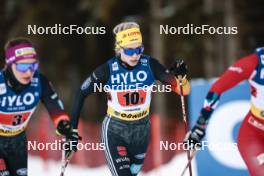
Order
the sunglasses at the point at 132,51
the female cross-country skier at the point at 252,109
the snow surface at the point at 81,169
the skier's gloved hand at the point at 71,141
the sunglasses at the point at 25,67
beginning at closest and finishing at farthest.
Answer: the sunglasses at the point at 25,67 < the female cross-country skier at the point at 252,109 < the skier's gloved hand at the point at 71,141 < the sunglasses at the point at 132,51 < the snow surface at the point at 81,169

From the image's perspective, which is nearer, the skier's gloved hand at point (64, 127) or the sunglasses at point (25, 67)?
the sunglasses at point (25, 67)

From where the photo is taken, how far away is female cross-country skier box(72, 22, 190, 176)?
6.09 m

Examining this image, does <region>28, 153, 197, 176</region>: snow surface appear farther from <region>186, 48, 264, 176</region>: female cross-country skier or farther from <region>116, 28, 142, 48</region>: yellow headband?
<region>116, 28, 142, 48</region>: yellow headband

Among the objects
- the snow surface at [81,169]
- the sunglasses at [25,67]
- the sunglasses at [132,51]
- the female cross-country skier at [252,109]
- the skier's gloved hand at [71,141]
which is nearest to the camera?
the sunglasses at [25,67]

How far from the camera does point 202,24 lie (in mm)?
11766

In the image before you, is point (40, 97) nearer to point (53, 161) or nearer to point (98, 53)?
point (53, 161)

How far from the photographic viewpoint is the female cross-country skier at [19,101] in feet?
18.8

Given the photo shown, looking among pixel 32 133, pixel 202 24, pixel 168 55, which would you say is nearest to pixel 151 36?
pixel 168 55

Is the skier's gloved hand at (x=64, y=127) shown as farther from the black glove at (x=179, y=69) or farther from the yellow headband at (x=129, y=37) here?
the black glove at (x=179, y=69)

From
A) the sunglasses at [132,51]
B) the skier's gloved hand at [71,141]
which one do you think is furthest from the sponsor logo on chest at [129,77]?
the skier's gloved hand at [71,141]

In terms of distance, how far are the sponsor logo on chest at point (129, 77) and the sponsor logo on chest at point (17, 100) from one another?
712 mm

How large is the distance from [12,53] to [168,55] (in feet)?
27.7

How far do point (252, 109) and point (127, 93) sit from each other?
103 cm
